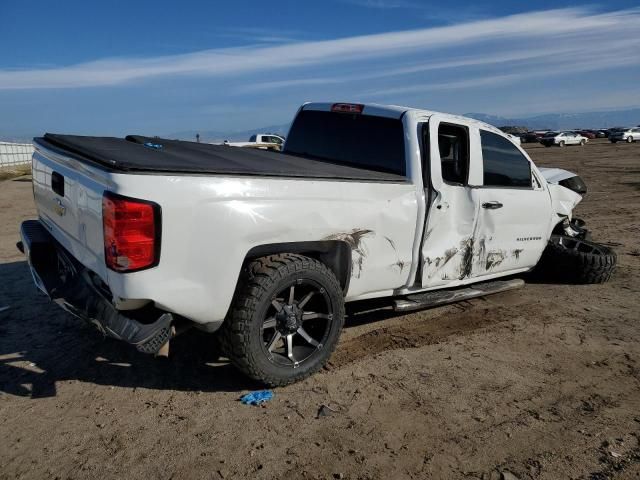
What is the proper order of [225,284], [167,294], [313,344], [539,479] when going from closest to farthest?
[539,479] < [167,294] < [225,284] < [313,344]

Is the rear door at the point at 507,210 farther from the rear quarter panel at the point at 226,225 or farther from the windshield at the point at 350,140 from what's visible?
the rear quarter panel at the point at 226,225

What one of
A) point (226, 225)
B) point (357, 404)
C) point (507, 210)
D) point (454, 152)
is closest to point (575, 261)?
point (507, 210)

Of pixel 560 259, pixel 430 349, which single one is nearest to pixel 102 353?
pixel 430 349

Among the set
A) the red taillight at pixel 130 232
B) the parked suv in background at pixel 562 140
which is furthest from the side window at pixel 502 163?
the parked suv in background at pixel 562 140

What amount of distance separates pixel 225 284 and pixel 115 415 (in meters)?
1.07

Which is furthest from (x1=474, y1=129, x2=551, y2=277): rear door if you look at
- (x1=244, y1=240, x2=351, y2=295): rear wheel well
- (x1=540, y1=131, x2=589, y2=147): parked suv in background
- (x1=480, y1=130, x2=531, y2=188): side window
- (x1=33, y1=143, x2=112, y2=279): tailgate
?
(x1=540, y1=131, x2=589, y2=147): parked suv in background

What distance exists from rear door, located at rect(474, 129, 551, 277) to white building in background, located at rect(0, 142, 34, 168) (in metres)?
28.9

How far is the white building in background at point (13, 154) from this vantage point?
27.7 m

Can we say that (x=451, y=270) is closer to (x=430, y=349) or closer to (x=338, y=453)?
(x=430, y=349)

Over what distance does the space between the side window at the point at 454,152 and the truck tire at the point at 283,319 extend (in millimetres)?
1585

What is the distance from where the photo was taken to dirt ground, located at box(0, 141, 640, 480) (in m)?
2.80

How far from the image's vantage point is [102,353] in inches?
159

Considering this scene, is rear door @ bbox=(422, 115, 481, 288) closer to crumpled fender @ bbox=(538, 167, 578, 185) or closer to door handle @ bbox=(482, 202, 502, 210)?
door handle @ bbox=(482, 202, 502, 210)

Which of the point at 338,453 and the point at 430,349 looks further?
the point at 430,349
